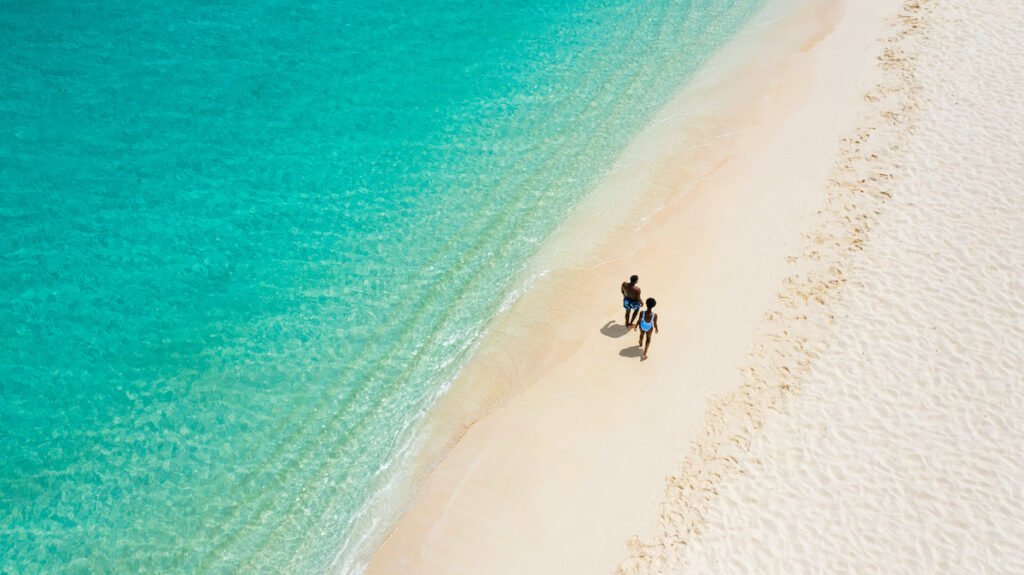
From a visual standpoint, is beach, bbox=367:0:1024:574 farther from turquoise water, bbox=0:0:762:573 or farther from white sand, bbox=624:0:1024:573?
turquoise water, bbox=0:0:762:573

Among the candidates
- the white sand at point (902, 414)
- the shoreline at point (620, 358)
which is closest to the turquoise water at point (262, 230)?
the shoreline at point (620, 358)

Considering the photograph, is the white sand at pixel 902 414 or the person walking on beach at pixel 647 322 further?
the person walking on beach at pixel 647 322

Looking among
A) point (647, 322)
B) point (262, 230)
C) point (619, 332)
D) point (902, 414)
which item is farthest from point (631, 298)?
point (262, 230)

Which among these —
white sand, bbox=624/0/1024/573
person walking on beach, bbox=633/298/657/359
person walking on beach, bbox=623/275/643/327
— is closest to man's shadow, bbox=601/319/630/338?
person walking on beach, bbox=623/275/643/327

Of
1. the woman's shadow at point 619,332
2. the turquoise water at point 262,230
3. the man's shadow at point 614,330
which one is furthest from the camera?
the man's shadow at point 614,330

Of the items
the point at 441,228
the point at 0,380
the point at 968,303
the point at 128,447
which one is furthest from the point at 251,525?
the point at 968,303

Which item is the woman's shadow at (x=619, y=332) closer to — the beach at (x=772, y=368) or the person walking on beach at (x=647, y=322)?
the beach at (x=772, y=368)

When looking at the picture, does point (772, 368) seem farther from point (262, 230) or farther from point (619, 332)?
point (262, 230)
